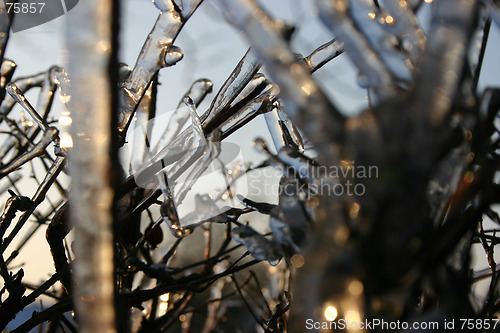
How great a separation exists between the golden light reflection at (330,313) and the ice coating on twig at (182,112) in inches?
119

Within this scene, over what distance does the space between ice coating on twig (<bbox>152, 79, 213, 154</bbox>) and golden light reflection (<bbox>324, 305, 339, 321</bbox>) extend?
9.88 ft

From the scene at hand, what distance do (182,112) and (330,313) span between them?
3.14 metres

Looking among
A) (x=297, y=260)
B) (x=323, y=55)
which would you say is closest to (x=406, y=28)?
(x=297, y=260)

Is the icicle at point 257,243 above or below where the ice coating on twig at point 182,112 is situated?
below

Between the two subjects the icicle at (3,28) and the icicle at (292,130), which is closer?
the icicle at (3,28)

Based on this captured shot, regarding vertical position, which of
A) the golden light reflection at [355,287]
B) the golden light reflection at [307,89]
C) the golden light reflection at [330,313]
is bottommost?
the golden light reflection at [330,313]

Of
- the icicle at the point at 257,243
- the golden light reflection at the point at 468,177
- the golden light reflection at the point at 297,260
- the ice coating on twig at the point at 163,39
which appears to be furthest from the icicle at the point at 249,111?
the golden light reflection at the point at 468,177

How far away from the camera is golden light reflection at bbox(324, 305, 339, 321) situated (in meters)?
0.98

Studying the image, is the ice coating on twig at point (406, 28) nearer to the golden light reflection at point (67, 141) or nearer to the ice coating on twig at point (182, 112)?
the golden light reflection at point (67, 141)

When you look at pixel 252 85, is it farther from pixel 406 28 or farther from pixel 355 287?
pixel 355 287

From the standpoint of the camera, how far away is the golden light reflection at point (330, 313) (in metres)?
0.98

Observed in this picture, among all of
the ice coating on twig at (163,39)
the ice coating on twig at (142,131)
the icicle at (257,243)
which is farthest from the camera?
the ice coating on twig at (142,131)

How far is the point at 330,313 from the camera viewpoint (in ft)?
3.25

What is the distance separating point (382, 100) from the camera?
1.02 metres
